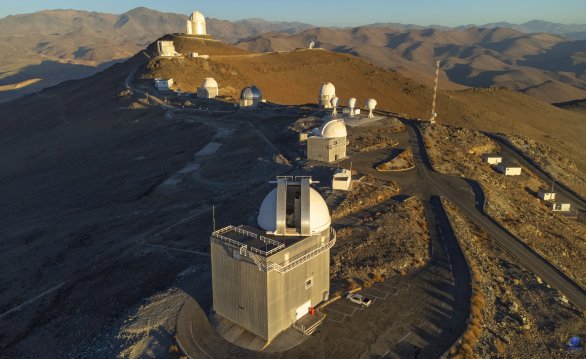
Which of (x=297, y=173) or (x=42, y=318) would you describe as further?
(x=297, y=173)

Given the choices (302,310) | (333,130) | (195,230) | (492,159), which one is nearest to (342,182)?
(333,130)

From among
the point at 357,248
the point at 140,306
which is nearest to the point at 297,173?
the point at 357,248

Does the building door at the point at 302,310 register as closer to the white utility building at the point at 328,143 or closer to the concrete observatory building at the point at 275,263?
the concrete observatory building at the point at 275,263

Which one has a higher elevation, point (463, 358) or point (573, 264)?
point (463, 358)

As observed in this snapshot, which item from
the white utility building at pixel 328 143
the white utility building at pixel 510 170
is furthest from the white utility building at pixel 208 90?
the white utility building at pixel 510 170

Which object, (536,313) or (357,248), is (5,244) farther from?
(536,313)

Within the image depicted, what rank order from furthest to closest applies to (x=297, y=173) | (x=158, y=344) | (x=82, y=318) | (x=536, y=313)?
(x=297, y=173) → (x=82, y=318) → (x=536, y=313) → (x=158, y=344)
